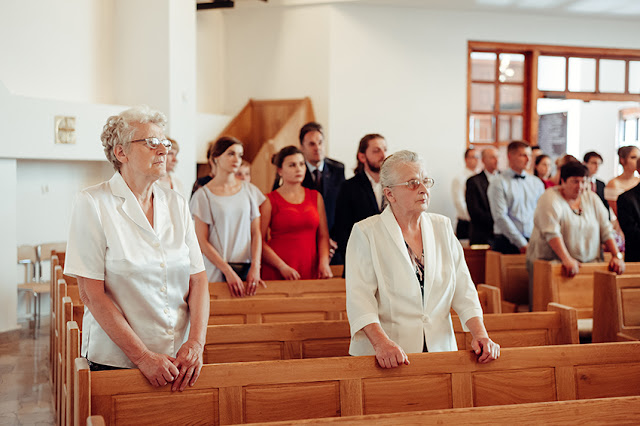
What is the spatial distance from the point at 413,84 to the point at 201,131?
2.75 meters

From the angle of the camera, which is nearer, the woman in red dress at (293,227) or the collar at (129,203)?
the collar at (129,203)

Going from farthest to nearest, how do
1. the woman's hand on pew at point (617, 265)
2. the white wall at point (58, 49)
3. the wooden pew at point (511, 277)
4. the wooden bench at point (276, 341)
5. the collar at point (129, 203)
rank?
the white wall at point (58, 49), the wooden pew at point (511, 277), the woman's hand on pew at point (617, 265), the wooden bench at point (276, 341), the collar at point (129, 203)

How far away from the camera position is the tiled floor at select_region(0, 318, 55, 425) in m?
4.40

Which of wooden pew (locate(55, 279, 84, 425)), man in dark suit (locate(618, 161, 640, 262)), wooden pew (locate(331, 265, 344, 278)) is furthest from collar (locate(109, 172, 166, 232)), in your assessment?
man in dark suit (locate(618, 161, 640, 262))

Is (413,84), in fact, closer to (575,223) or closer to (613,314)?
(575,223)

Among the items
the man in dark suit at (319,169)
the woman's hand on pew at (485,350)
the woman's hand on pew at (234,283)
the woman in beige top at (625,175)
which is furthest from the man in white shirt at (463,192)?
the woman's hand on pew at (485,350)

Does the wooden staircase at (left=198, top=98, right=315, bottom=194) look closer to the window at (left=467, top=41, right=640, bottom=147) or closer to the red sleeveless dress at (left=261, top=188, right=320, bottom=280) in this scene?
the window at (left=467, top=41, right=640, bottom=147)

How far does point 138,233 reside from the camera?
8.14 feet

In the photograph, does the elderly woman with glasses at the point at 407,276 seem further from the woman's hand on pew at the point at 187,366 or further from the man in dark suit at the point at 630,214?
the man in dark suit at the point at 630,214

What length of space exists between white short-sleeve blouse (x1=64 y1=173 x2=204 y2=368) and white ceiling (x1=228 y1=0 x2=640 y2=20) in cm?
665

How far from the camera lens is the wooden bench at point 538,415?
2.12 m

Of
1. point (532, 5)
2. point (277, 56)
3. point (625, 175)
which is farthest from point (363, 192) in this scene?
point (532, 5)

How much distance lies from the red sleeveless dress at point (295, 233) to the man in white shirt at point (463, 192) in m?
4.56

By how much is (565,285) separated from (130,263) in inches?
137
